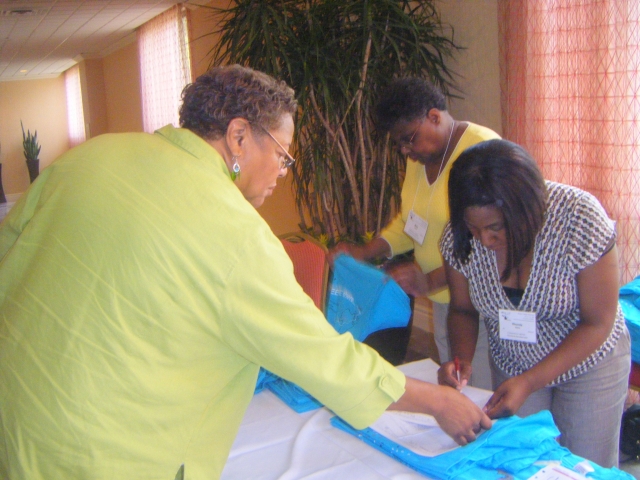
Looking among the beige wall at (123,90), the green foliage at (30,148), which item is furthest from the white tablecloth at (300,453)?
the green foliage at (30,148)

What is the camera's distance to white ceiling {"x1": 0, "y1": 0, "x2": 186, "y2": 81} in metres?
7.28

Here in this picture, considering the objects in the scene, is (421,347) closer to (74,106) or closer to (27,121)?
(74,106)

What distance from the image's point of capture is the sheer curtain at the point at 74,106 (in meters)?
14.3

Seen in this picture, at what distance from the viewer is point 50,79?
52.1 feet

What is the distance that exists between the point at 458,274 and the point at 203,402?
0.94 m

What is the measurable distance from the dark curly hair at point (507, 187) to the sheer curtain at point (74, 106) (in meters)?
13.7

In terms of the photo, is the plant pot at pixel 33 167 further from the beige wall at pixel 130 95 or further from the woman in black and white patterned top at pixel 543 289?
the woman in black and white patterned top at pixel 543 289

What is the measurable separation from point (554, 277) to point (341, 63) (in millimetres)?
Answer: 2358

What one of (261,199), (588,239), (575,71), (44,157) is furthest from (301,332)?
(44,157)

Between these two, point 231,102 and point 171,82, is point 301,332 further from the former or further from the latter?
point 171,82

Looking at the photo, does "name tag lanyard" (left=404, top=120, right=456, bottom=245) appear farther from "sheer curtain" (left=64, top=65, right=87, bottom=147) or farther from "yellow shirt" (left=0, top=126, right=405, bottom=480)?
"sheer curtain" (left=64, top=65, right=87, bottom=147)

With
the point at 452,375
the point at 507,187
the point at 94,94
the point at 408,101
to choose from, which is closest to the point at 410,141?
the point at 408,101

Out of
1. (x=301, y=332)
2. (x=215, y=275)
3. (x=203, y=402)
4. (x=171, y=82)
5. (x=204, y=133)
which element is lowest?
(x=203, y=402)

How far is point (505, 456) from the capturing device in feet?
3.91
